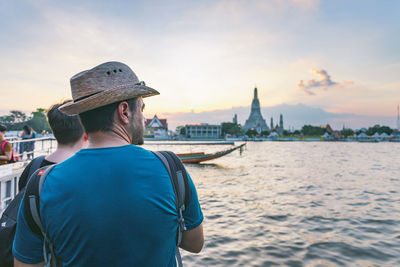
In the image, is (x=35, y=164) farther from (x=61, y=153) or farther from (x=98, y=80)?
(x=98, y=80)

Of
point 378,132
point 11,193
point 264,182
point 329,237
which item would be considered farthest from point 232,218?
point 378,132

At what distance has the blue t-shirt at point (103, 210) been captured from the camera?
114 cm

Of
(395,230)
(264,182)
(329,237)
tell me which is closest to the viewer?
(329,237)

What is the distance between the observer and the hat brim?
1295 millimetres

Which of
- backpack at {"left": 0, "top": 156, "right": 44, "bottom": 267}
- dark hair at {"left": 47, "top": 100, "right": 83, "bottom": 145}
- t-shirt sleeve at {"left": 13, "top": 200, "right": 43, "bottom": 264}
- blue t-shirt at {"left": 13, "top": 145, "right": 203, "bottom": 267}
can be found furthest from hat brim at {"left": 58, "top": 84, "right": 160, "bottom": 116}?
backpack at {"left": 0, "top": 156, "right": 44, "bottom": 267}

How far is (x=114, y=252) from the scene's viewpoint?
3.90 feet

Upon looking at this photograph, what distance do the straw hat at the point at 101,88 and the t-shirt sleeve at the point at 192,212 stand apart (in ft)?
2.13

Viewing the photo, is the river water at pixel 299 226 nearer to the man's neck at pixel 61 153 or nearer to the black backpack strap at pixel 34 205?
the man's neck at pixel 61 153

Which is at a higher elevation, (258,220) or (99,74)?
(99,74)

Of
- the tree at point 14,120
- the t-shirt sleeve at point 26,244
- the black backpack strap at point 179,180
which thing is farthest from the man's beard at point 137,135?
the tree at point 14,120

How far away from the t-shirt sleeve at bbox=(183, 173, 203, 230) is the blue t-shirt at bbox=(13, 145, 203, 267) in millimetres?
223

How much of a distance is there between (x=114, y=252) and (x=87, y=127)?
0.69 metres

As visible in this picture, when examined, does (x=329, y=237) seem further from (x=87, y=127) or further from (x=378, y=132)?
(x=378, y=132)

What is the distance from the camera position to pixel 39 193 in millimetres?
1199
